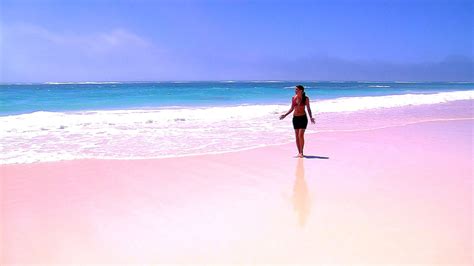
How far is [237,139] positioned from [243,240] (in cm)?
590

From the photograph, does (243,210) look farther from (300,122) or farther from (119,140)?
(119,140)

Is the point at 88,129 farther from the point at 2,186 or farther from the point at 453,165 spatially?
the point at 453,165

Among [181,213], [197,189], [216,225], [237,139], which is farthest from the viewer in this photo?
[237,139]

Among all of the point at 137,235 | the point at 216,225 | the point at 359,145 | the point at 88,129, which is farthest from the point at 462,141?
the point at 88,129

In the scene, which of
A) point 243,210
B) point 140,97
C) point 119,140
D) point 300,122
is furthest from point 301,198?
point 140,97

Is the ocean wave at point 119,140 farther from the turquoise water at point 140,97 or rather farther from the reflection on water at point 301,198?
the turquoise water at point 140,97

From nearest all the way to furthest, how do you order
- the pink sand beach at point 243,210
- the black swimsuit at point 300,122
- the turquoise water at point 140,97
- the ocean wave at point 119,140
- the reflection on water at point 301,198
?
the pink sand beach at point 243,210, the reflection on water at point 301,198, the ocean wave at point 119,140, the black swimsuit at point 300,122, the turquoise water at point 140,97

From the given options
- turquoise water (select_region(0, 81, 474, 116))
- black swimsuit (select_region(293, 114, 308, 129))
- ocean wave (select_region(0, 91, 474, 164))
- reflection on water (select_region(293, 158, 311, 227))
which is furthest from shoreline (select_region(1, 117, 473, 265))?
turquoise water (select_region(0, 81, 474, 116))

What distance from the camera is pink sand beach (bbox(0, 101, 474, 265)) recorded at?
11.3ft

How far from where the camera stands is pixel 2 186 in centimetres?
548

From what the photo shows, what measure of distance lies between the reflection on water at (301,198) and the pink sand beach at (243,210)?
1cm

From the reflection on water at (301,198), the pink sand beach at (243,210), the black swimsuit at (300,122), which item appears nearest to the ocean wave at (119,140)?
the pink sand beach at (243,210)

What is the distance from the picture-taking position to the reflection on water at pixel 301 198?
4.31 meters

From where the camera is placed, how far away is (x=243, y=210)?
175 inches
